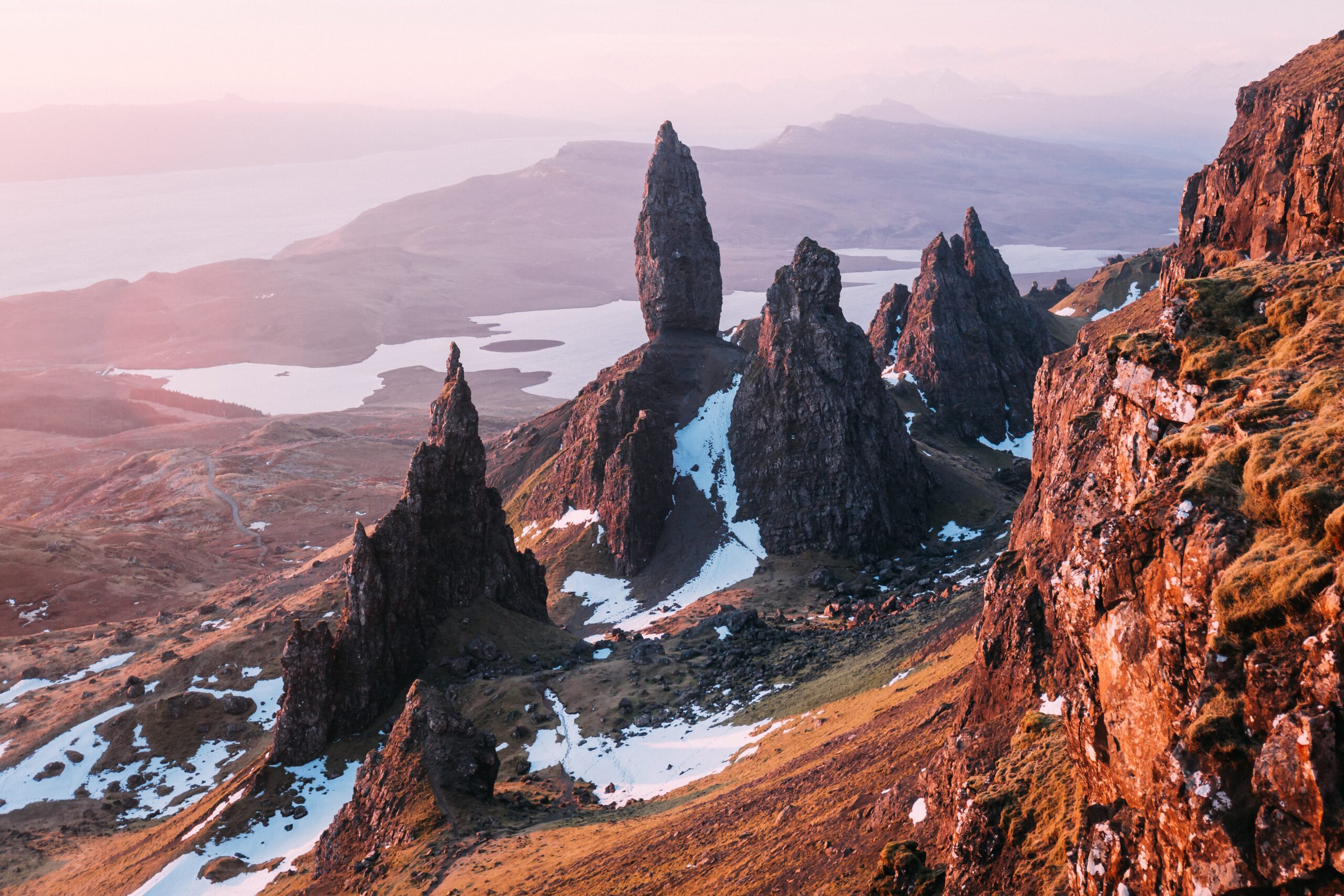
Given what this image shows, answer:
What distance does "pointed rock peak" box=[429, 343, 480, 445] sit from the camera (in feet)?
300

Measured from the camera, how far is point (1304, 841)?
13.7 m

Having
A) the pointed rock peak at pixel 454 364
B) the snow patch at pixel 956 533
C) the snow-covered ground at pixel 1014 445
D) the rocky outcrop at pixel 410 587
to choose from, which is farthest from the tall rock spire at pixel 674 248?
the rocky outcrop at pixel 410 587

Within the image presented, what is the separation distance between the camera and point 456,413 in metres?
92.4

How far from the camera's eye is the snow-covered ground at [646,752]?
63.1m

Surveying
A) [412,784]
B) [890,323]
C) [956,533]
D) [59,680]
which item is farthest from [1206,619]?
[890,323]

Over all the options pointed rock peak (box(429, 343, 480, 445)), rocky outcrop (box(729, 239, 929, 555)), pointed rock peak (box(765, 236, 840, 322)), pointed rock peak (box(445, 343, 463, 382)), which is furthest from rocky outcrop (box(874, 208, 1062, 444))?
pointed rock peak (box(429, 343, 480, 445))

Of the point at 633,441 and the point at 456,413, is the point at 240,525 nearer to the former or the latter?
the point at 633,441

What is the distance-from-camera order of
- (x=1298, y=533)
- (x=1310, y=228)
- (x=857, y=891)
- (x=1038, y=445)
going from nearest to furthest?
(x=1298, y=533) < (x=857, y=891) < (x=1310, y=228) < (x=1038, y=445)

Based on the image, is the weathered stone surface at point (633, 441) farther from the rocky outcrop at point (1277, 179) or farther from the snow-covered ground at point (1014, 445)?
the rocky outcrop at point (1277, 179)

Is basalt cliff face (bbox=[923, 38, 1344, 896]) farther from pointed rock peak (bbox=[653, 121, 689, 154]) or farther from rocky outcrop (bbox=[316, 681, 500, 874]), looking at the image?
pointed rock peak (bbox=[653, 121, 689, 154])

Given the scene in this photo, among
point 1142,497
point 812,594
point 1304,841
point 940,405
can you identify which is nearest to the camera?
point 1304,841

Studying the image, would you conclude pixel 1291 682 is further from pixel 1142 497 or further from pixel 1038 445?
pixel 1038 445

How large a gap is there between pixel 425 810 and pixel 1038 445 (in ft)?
163

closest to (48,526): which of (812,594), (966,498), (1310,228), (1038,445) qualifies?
(812,594)
